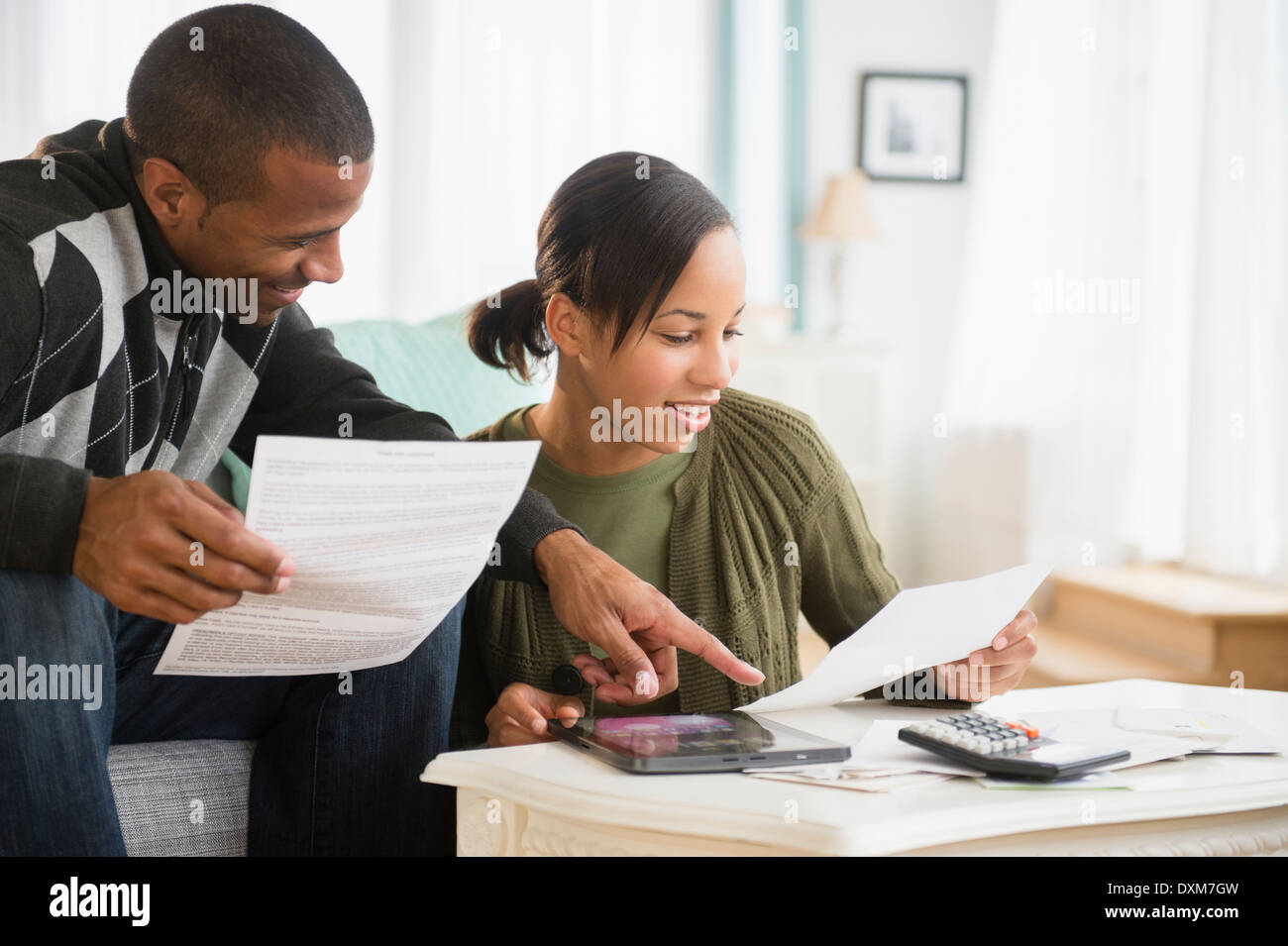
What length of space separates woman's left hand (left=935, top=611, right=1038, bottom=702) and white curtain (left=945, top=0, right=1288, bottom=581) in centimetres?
223

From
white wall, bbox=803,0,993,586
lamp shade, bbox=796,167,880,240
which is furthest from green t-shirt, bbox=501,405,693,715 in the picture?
white wall, bbox=803,0,993,586

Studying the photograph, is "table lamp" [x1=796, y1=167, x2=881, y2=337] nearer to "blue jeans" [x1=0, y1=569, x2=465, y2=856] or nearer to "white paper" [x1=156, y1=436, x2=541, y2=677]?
"blue jeans" [x1=0, y1=569, x2=465, y2=856]

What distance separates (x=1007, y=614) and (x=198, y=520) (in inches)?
27.3

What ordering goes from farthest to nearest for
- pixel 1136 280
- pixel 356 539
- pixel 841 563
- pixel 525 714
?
pixel 1136 280
pixel 841 563
pixel 525 714
pixel 356 539

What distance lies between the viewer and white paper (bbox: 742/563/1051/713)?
101 centimetres

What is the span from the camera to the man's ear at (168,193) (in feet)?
3.92

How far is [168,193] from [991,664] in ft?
3.06

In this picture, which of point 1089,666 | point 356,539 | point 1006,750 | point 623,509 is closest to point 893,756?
point 1006,750

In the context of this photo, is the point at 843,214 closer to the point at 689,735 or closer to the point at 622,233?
the point at 622,233

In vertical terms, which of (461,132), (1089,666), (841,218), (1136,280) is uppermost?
(461,132)

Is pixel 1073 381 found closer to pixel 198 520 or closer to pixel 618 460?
pixel 618 460

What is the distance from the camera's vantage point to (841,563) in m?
1.46

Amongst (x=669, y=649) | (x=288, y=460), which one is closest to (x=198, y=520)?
(x=288, y=460)

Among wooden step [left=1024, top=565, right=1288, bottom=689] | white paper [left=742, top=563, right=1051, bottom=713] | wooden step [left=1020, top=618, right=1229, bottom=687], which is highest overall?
white paper [left=742, top=563, right=1051, bottom=713]
